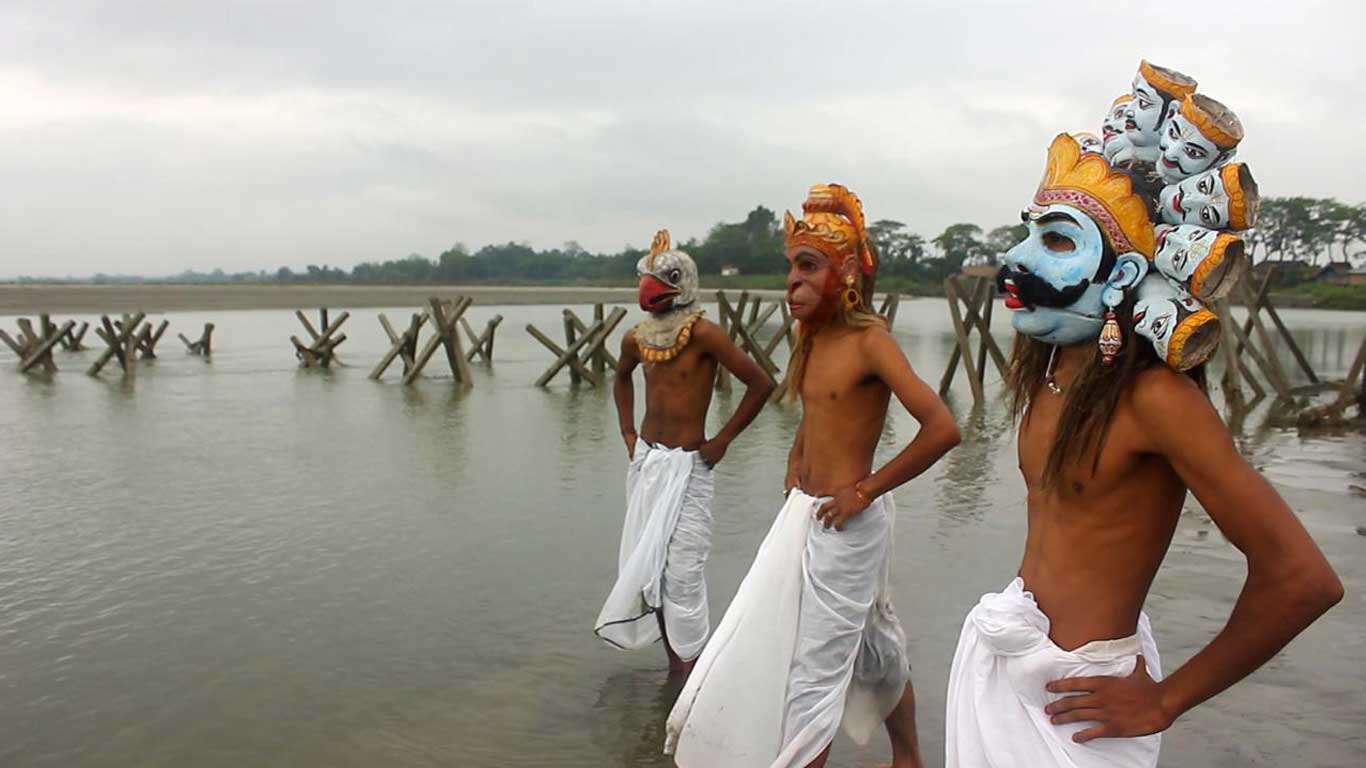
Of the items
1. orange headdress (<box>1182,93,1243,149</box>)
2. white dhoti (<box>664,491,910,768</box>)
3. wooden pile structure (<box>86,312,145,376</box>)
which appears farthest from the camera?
wooden pile structure (<box>86,312,145,376</box>)

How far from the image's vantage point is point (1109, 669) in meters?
2.14

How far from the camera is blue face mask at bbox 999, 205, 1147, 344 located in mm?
2174

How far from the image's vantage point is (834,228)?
12.5ft

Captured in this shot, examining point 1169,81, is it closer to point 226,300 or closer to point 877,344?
point 877,344

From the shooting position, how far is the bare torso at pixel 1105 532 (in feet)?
6.89

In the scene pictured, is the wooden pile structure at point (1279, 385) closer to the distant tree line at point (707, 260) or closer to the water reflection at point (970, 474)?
the water reflection at point (970, 474)

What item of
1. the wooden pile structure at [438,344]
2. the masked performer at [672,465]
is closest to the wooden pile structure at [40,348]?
the wooden pile structure at [438,344]

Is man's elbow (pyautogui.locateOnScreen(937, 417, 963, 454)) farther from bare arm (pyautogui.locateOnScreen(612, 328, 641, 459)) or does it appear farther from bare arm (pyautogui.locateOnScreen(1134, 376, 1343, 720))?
bare arm (pyautogui.locateOnScreen(612, 328, 641, 459))

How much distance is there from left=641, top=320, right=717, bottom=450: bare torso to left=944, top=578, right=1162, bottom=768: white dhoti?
2.80 meters

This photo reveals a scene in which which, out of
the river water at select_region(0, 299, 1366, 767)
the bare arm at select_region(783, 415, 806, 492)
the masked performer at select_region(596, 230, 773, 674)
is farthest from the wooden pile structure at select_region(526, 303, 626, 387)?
the bare arm at select_region(783, 415, 806, 492)

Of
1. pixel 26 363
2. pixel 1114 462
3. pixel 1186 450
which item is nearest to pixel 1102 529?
pixel 1114 462

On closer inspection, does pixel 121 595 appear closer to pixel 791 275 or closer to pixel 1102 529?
pixel 791 275

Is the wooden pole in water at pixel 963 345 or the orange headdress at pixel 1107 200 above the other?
the orange headdress at pixel 1107 200

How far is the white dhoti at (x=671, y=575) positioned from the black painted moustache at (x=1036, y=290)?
281 centimetres
